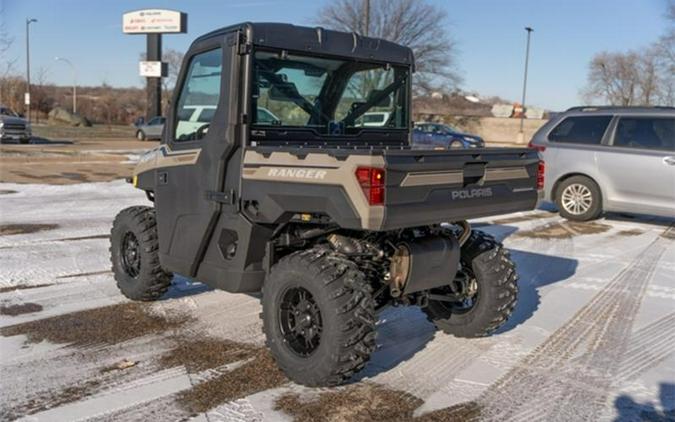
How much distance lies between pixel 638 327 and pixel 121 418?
4.09 m

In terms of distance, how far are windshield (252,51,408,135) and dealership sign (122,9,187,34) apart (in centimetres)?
3550

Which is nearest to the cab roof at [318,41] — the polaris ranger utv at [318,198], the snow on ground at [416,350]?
the polaris ranger utv at [318,198]

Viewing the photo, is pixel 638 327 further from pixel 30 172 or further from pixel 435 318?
pixel 30 172

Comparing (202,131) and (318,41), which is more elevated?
(318,41)

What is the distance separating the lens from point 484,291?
4.82m

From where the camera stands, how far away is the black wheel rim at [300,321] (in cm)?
405

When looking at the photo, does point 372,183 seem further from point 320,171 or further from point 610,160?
point 610,160

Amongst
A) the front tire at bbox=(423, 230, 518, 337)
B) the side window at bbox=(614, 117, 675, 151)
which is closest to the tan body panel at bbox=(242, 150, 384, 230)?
the front tire at bbox=(423, 230, 518, 337)

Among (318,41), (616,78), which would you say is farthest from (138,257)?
(616,78)

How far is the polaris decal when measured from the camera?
3.76m

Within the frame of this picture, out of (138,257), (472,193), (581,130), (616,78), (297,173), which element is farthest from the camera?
(616,78)

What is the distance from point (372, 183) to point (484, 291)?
175 cm

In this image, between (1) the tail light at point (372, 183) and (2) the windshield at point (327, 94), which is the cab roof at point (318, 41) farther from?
(1) the tail light at point (372, 183)

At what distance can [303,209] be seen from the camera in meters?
3.92
